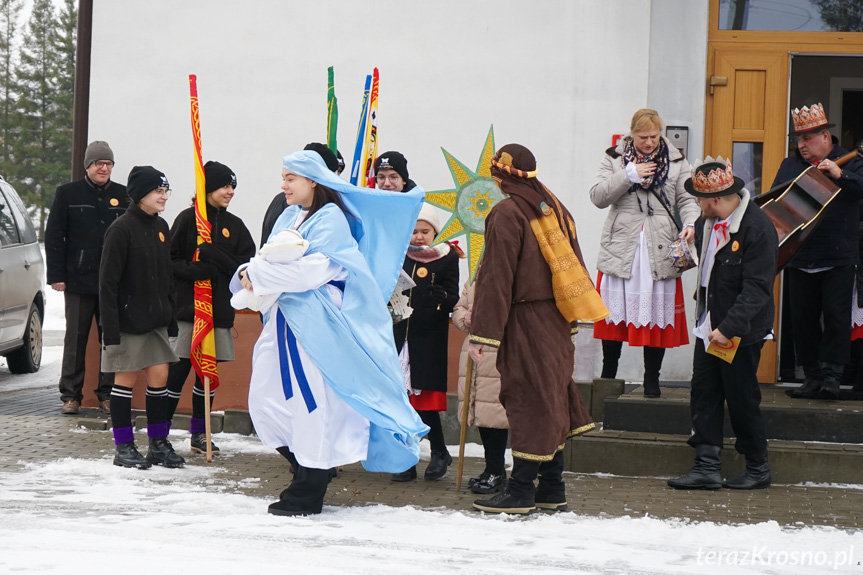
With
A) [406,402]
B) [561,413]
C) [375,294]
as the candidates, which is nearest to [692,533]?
[561,413]

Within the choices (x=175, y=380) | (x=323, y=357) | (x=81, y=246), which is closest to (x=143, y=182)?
(x=175, y=380)

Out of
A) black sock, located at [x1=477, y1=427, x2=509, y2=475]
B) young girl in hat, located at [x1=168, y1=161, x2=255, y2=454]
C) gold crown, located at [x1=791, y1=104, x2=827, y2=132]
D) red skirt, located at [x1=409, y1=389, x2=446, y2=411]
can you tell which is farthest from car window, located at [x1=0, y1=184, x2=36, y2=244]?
gold crown, located at [x1=791, y1=104, x2=827, y2=132]

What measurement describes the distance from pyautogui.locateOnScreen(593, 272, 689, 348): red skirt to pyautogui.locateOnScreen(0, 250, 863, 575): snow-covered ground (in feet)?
6.82

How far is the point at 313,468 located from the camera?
→ 577cm

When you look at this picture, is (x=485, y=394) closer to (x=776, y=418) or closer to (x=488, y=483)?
(x=488, y=483)

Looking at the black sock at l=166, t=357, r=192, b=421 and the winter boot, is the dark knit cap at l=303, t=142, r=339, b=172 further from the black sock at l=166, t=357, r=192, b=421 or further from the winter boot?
the winter boot

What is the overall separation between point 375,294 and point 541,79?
150 inches

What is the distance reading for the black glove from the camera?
704cm

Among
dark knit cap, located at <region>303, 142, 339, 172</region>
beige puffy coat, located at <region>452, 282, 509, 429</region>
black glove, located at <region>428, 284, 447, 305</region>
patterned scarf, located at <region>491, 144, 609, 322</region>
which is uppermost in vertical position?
dark knit cap, located at <region>303, 142, 339, 172</region>

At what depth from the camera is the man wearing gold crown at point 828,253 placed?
25.0 ft

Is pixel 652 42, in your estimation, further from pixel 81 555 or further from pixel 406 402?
pixel 81 555

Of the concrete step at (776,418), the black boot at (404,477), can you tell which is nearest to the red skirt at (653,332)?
the concrete step at (776,418)

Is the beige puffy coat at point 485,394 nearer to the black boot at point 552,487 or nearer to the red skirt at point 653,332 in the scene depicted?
the black boot at point 552,487

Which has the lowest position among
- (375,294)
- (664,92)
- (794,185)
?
(375,294)
